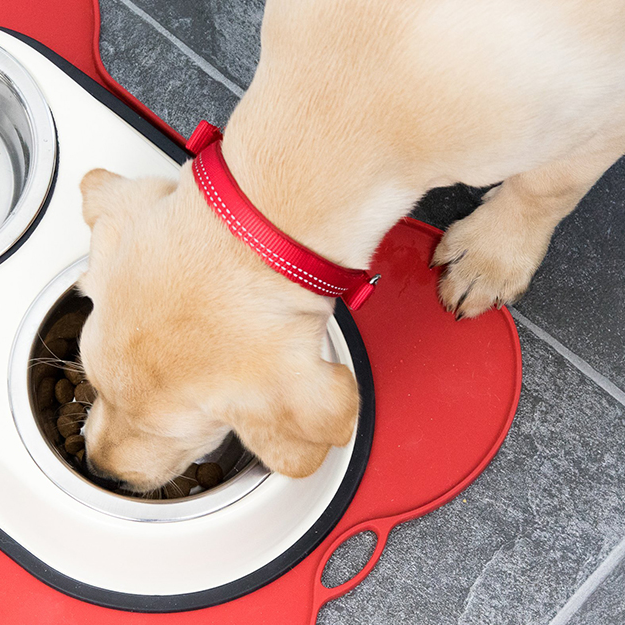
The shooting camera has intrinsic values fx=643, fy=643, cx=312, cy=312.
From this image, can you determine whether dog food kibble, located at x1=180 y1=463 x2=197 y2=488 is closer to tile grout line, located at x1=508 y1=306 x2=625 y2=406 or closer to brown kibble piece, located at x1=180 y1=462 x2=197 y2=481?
brown kibble piece, located at x1=180 y1=462 x2=197 y2=481

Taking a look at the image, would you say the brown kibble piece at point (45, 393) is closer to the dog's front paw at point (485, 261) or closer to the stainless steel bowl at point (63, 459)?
the stainless steel bowl at point (63, 459)

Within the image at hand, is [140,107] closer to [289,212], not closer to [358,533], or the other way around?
[289,212]

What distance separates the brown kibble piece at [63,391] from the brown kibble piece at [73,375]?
1 centimetres

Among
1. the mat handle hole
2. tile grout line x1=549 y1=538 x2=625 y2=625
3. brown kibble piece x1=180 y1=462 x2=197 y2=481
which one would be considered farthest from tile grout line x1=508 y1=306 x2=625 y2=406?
brown kibble piece x1=180 y1=462 x2=197 y2=481

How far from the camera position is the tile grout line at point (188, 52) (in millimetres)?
1861

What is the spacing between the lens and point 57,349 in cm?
151

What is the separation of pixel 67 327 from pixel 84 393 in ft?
0.53

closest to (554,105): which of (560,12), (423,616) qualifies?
(560,12)

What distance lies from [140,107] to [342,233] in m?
0.99

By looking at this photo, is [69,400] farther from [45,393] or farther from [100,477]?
[100,477]

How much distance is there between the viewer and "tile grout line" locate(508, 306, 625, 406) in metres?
1.73

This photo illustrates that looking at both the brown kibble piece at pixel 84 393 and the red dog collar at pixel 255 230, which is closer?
the red dog collar at pixel 255 230

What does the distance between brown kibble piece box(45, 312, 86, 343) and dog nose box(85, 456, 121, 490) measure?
0.32 metres

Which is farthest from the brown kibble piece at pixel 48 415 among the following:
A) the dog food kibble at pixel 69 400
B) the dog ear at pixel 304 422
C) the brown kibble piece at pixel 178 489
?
the dog ear at pixel 304 422
